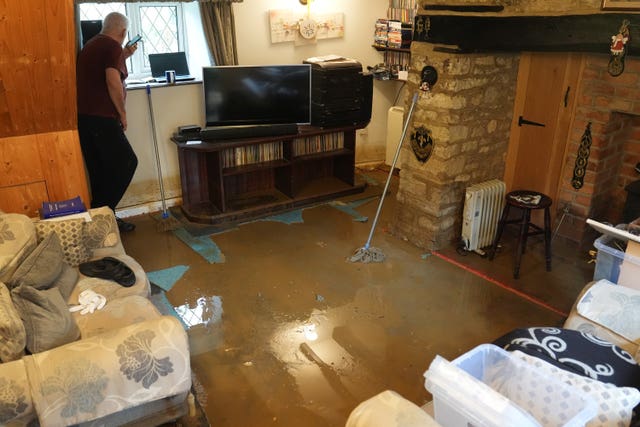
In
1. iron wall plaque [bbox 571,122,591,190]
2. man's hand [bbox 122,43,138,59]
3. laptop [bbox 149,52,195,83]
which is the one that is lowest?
iron wall plaque [bbox 571,122,591,190]

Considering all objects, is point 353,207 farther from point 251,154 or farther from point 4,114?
point 4,114

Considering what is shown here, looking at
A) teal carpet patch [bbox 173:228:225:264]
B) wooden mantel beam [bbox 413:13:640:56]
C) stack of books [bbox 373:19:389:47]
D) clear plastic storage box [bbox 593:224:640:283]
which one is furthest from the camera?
stack of books [bbox 373:19:389:47]

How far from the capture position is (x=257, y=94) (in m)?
4.56

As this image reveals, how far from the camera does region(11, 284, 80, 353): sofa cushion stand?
213cm

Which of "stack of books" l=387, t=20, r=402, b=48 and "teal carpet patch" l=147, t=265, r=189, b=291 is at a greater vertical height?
"stack of books" l=387, t=20, r=402, b=48

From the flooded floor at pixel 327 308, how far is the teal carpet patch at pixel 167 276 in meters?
0.05

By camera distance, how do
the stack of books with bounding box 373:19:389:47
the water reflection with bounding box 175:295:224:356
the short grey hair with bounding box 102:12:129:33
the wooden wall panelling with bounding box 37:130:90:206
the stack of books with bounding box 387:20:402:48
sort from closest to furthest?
the water reflection with bounding box 175:295:224:356, the wooden wall panelling with bounding box 37:130:90:206, the short grey hair with bounding box 102:12:129:33, the stack of books with bounding box 387:20:402:48, the stack of books with bounding box 373:19:389:47

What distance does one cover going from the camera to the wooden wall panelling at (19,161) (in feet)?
10.1

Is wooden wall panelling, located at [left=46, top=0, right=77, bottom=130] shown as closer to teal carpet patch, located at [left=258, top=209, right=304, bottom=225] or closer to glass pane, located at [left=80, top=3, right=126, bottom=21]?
glass pane, located at [left=80, top=3, right=126, bottom=21]

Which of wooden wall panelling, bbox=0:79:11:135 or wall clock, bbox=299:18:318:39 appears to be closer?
wooden wall panelling, bbox=0:79:11:135

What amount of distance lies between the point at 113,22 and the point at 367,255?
248 centimetres

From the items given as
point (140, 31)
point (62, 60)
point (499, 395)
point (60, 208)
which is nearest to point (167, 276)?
point (60, 208)

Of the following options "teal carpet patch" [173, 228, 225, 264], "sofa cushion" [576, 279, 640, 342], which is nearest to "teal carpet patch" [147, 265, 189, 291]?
"teal carpet patch" [173, 228, 225, 264]

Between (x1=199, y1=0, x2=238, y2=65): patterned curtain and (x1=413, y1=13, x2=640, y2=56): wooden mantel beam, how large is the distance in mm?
1644
